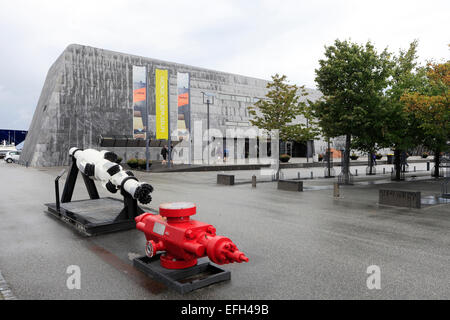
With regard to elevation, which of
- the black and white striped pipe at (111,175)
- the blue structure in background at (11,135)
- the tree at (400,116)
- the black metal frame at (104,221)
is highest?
the blue structure in background at (11,135)

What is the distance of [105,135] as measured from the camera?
3969 centimetres

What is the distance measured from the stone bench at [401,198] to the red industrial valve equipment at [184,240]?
30.6 ft

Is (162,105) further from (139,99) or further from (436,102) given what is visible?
(436,102)

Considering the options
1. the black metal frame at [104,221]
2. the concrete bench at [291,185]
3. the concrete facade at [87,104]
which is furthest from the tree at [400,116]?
the concrete facade at [87,104]

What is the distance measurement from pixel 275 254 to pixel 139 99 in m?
32.0

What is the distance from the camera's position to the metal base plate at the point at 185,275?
438 cm

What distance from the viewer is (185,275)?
4.75 m

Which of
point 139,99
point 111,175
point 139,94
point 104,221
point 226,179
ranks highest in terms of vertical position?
point 139,94

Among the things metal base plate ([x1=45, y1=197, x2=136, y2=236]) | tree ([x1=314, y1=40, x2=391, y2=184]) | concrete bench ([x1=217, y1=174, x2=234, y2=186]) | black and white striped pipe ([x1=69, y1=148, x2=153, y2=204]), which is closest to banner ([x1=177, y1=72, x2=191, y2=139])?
concrete bench ([x1=217, y1=174, x2=234, y2=186])

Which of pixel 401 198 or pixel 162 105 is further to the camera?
pixel 162 105

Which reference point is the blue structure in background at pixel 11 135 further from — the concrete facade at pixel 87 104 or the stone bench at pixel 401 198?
the stone bench at pixel 401 198

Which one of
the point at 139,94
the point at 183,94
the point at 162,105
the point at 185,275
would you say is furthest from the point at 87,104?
the point at 185,275

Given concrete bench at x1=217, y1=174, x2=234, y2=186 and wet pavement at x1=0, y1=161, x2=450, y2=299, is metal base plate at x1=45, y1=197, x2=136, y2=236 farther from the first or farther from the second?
concrete bench at x1=217, y1=174, x2=234, y2=186
